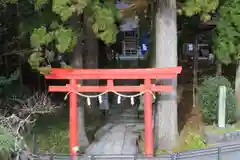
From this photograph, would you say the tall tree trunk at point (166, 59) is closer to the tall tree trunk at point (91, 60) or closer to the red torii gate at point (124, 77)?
the red torii gate at point (124, 77)

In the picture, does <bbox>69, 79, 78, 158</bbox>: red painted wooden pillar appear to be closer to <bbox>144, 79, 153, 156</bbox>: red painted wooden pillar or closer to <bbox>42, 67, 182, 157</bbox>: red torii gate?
<bbox>42, 67, 182, 157</bbox>: red torii gate

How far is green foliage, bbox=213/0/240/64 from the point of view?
14344 mm

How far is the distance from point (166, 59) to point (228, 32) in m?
2.86

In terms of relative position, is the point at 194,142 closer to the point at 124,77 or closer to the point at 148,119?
the point at 148,119

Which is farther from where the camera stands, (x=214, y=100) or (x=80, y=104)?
(x=80, y=104)

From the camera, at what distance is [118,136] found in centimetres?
1584

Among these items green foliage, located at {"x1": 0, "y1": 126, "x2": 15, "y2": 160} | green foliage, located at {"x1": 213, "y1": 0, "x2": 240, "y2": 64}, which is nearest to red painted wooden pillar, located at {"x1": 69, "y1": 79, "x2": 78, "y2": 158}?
green foliage, located at {"x1": 0, "y1": 126, "x2": 15, "y2": 160}

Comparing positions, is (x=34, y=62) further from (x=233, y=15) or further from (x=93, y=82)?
(x=233, y=15)

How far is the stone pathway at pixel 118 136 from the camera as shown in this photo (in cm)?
1402

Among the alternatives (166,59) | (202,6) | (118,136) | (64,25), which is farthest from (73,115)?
(202,6)

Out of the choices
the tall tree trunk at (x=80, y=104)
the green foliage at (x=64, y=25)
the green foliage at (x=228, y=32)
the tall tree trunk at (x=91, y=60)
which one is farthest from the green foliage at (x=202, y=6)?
the tall tree trunk at (x=91, y=60)

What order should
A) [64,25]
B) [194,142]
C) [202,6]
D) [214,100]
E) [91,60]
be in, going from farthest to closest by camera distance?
[91,60], [214,100], [194,142], [64,25], [202,6]

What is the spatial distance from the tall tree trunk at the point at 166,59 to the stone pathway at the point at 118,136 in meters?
1.22

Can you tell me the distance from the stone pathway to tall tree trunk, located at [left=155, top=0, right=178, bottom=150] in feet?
4.00
